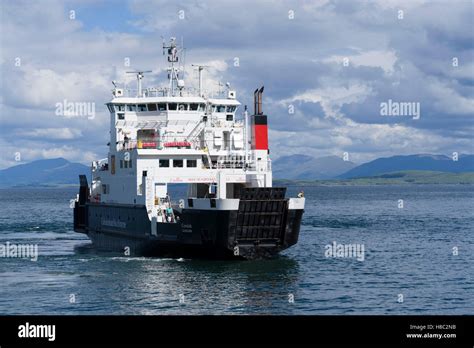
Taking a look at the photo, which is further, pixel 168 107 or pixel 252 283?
pixel 168 107

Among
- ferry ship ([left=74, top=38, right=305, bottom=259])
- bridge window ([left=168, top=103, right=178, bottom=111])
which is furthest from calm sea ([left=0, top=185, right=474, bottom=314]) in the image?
bridge window ([left=168, top=103, right=178, bottom=111])

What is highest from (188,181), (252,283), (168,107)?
(168,107)

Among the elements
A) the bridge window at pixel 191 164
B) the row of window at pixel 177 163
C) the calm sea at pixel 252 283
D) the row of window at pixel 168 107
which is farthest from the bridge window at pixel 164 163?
the calm sea at pixel 252 283

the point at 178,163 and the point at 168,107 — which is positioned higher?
the point at 168,107

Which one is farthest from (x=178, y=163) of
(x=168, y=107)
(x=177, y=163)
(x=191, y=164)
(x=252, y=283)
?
(x=252, y=283)

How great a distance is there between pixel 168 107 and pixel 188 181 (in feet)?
21.7

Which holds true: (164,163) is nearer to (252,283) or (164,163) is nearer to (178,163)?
(178,163)

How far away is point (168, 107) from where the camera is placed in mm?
51375

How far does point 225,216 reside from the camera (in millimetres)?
41500

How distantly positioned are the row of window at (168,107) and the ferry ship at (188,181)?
0.06 meters

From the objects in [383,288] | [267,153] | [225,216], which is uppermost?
[267,153]
